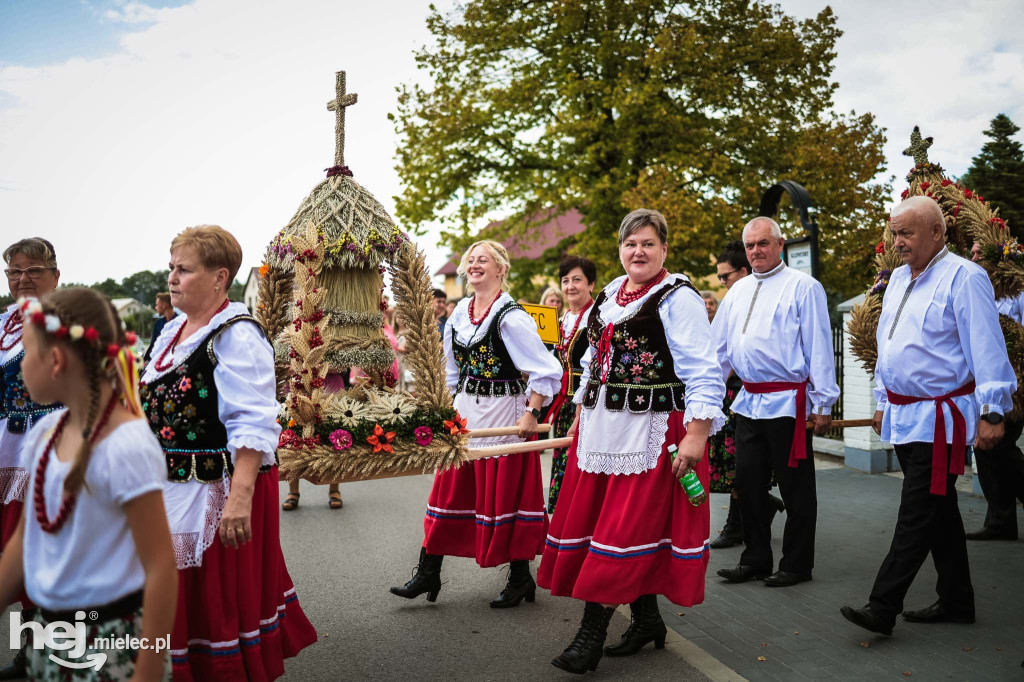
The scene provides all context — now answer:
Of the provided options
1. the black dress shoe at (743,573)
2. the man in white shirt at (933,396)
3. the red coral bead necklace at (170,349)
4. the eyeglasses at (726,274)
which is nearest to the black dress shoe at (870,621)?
the man in white shirt at (933,396)

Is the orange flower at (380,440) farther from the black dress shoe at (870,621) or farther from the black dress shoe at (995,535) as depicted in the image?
the black dress shoe at (995,535)

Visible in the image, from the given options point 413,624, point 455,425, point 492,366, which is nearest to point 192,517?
point 455,425

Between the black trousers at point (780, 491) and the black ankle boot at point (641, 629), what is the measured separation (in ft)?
4.86

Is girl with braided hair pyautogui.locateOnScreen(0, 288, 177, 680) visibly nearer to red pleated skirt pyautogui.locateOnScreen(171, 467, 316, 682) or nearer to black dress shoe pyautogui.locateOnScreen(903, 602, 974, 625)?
red pleated skirt pyautogui.locateOnScreen(171, 467, 316, 682)

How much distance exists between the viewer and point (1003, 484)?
638 centimetres

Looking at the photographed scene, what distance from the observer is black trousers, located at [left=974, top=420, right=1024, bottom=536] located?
617cm

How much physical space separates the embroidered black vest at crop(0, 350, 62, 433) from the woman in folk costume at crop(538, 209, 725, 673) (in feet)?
8.63

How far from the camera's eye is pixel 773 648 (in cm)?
425

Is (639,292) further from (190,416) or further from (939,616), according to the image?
(939,616)

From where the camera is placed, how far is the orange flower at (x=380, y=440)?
12.4 feet

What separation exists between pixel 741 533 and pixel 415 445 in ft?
11.5

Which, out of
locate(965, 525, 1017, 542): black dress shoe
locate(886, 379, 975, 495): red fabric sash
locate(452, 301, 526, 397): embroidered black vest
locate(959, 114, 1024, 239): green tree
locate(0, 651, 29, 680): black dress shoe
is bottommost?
locate(0, 651, 29, 680): black dress shoe

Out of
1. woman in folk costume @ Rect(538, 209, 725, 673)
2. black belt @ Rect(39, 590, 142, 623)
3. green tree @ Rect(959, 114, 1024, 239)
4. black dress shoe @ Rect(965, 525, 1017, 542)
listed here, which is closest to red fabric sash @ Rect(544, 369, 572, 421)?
woman in folk costume @ Rect(538, 209, 725, 673)

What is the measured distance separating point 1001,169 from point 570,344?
57.8 ft
